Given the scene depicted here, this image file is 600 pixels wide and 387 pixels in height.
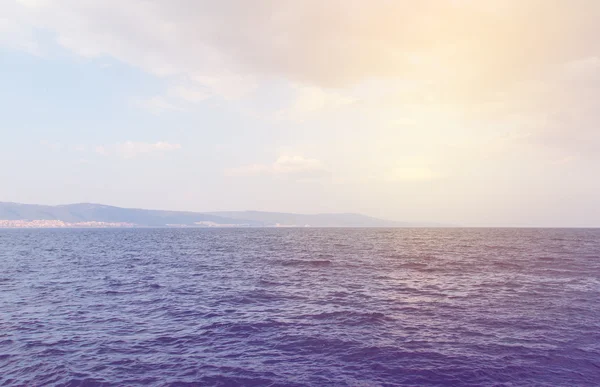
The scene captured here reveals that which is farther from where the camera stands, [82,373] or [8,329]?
[8,329]

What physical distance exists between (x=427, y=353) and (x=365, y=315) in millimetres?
7938

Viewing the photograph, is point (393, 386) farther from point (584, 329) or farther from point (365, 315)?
point (584, 329)

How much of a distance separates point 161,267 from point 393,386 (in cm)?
5002

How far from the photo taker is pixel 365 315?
27531 millimetres

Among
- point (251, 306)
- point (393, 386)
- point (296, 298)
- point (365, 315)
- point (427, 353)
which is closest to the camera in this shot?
point (393, 386)

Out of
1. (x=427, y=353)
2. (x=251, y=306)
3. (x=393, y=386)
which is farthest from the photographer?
(x=251, y=306)

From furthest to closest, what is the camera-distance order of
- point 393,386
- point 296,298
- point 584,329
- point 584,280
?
point 584,280 → point 296,298 → point 584,329 → point 393,386

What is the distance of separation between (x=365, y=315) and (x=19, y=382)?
70.2 feet

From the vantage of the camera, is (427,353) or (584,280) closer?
(427,353)

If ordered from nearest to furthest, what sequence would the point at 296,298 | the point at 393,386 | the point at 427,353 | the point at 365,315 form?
the point at 393,386, the point at 427,353, the point at 365,315, the point at 296,298

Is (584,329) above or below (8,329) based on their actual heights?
above

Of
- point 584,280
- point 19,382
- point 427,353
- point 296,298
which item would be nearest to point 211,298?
point 296,298

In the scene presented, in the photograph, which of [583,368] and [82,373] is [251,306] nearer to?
[82,373]

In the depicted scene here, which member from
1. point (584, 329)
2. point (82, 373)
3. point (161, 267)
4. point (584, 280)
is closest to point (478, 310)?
point (584, 329)
